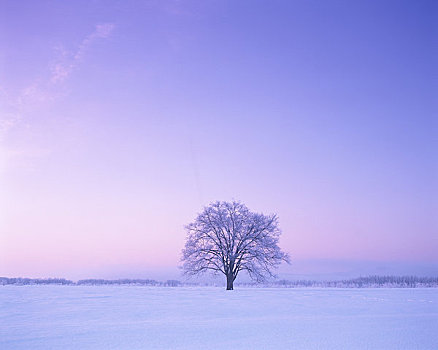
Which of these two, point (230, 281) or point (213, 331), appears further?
point (230, 281)

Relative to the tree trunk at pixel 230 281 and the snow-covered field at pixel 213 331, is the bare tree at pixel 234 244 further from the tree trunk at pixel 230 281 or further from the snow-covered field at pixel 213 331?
the snow-covered field at pixel 213 331

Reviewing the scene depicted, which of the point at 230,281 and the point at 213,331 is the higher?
the point at 230,281

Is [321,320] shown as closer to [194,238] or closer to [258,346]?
[258,346]

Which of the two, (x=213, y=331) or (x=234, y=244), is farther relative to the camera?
(x=234, y=244)

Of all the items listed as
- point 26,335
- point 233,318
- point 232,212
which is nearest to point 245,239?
point 232,212

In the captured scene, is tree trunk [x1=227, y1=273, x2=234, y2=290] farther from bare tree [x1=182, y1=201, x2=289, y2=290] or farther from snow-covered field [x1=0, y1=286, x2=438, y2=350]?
snow-covered field [x1=0, y1=286, x2=438, y2=350]

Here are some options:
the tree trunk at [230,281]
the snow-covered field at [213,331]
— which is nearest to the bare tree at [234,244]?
the tree trunk at [230,281]

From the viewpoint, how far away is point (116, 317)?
564 inches

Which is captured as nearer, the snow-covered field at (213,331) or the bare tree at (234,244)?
the snow-covered field at (213,331)

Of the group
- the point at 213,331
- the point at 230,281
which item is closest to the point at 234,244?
the point at 230,281

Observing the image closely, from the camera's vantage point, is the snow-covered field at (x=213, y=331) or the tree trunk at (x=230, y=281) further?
the tree trunk at (x=230, y=281)

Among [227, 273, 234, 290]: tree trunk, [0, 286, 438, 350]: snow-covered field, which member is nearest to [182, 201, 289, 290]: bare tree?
[227, 273, 234, 290]: tree trunk

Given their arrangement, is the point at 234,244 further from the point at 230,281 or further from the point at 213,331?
the point at 213,331

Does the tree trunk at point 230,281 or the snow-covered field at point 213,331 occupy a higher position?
the tree trunk at point 230,281
